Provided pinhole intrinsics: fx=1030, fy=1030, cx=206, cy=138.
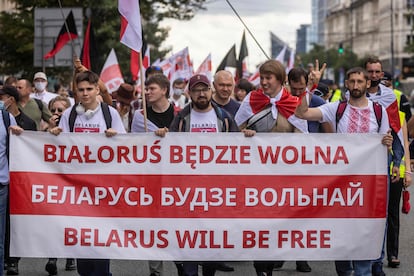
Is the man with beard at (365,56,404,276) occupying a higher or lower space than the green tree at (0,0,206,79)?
lower

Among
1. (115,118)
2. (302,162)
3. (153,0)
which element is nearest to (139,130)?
(115,118)

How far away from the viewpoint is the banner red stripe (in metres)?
7.32

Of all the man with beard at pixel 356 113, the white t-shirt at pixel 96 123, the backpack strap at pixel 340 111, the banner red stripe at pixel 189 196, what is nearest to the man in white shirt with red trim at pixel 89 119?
the white t-shirt at pixel 96 123

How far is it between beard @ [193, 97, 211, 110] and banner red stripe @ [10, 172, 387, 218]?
0.57 m

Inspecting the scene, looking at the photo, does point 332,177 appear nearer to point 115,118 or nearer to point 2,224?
point 115,118

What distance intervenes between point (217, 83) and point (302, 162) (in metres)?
2.60

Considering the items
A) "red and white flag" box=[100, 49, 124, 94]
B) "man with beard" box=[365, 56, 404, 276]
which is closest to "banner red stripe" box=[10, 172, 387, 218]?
"man with beard" box=[365, 56, 404, 276]

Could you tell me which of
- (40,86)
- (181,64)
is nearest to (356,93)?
A: (40,86)

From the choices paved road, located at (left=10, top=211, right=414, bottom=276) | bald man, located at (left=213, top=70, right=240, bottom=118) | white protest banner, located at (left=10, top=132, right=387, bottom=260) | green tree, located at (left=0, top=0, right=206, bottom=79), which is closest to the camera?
white protest banner, located at (left=10, top=132, right=387, bottom=260)

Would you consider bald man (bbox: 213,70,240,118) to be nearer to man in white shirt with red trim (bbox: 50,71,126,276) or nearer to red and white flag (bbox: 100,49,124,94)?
man in white shirt with red trim (bbox: 50,71,126,276)

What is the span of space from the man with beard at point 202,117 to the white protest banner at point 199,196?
1.00ft

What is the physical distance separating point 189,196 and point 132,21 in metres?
1.60

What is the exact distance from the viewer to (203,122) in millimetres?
7672

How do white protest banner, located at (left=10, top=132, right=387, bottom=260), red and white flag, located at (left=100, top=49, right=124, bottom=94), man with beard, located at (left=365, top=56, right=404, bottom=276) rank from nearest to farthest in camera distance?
white protest banner, located at (left=10, top=132, right=387, bottom=260) < man with beard, located at (left=365, top=56, right=404, bottom=276) < red and white flag, located at (left=100, top=49, right=124, bottom=94)
